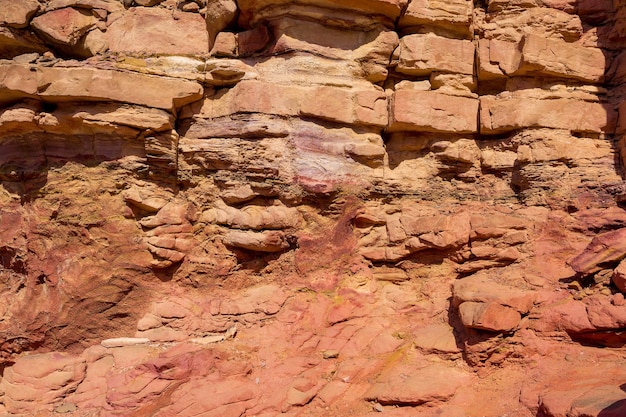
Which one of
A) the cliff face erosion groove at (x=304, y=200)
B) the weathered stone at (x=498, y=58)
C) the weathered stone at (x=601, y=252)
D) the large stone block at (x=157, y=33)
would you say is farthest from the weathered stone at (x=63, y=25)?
the weathered stone at (x=601, y=252)

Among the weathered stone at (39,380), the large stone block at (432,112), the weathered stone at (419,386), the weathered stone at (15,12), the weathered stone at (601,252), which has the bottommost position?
the weathered stone at (39,380)

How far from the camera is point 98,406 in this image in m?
5.25

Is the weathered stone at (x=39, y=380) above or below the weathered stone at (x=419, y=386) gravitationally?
below

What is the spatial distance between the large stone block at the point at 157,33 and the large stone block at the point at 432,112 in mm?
2777

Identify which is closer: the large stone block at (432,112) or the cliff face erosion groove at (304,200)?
the cliff face erosion groove at (304,200)

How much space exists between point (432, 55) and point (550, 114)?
1.76 m

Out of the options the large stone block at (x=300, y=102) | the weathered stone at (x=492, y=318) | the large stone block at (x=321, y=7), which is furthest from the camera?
the large stone block at (x=321, y=7)

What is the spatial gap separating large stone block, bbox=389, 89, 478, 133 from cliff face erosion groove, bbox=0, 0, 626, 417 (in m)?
0.04

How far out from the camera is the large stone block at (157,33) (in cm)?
682

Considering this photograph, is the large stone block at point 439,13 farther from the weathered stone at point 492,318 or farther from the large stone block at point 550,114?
the weathered stone at point 492,318

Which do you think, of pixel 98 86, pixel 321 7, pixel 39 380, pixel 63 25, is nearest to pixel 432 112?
pixel 321 7

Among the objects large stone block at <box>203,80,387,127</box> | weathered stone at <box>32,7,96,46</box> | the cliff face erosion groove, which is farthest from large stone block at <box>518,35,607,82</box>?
weathered stone at <box>32,7,96,46</box>

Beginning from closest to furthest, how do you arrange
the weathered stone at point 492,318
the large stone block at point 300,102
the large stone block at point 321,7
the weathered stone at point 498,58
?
the weathered stone at point 492,318, the large stone block at point 300,102, the large stone block at point 321,7, the weathered stone at point 498,58

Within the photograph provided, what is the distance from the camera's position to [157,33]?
6.85 metres
